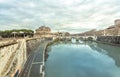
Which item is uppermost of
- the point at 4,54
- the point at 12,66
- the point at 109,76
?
the point at 4,54

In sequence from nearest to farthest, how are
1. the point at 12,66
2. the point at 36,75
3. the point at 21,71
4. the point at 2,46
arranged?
1. the point at 2,46
2. the point at 12,66
3. the point at 36,75
4. the point at 21,71

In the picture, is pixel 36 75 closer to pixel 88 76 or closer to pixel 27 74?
pixel 27 74

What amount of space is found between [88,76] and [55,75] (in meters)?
5.14

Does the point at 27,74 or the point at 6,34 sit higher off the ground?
the point at 6,34

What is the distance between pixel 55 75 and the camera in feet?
79.7

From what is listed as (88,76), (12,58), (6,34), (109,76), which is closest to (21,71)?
(12,58)

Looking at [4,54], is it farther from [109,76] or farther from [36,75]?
[109,76]

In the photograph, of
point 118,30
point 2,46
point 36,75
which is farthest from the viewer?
point 118,30

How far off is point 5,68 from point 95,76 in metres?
14.0

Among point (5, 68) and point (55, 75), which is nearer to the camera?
point (5, 68)

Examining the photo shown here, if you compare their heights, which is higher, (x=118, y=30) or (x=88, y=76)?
(x=118, y=30)

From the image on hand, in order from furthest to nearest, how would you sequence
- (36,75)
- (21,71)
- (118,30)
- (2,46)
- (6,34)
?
(118,30)
(6,34)
(21,71)
(36,75)
(2,46)

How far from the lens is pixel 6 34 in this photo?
54.5m

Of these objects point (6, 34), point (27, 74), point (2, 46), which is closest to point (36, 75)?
point (27, 74)
